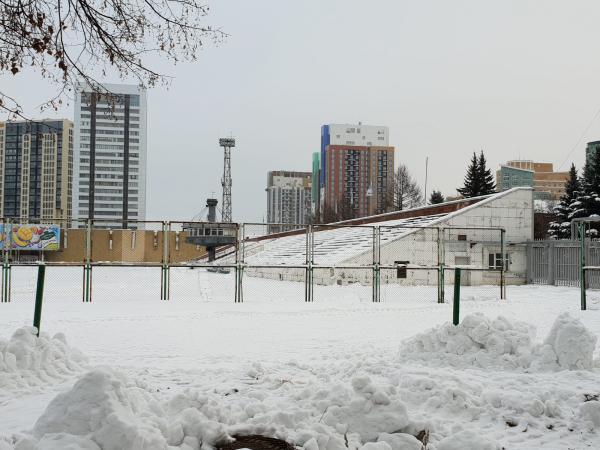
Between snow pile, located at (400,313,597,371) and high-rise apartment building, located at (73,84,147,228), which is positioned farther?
high-rise apartment building, located at (73,84,147,228)

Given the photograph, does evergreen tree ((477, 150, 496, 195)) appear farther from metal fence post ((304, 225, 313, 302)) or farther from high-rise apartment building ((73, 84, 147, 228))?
metal fence post ((304, 225, 313, 302))

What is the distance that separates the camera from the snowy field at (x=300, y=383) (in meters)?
4.46

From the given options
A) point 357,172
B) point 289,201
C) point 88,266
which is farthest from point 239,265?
point 289,201

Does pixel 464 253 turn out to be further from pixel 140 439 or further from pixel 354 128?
pixel 354 128

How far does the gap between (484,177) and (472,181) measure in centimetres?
124

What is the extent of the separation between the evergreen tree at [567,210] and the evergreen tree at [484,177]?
817 cm

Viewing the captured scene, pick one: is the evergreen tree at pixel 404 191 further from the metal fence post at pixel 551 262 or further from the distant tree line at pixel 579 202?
the metal fence post at pixel 551 262

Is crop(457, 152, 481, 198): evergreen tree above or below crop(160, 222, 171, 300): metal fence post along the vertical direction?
above

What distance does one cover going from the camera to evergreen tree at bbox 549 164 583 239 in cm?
4372

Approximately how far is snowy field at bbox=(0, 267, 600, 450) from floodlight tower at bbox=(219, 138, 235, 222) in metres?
62.6

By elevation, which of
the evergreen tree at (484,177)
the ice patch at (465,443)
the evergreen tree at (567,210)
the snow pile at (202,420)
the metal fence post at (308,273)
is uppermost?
the evergreen tree at (484,177)

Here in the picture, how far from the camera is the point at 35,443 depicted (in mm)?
3967

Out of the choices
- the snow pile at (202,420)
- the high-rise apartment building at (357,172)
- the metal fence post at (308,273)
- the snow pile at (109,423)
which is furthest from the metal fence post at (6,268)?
the high-rise apartment building at (357,172)

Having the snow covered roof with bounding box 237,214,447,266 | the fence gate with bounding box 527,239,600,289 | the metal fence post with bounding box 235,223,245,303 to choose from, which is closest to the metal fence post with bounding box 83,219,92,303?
the metal fence post with bounding box 235,223,245,303
